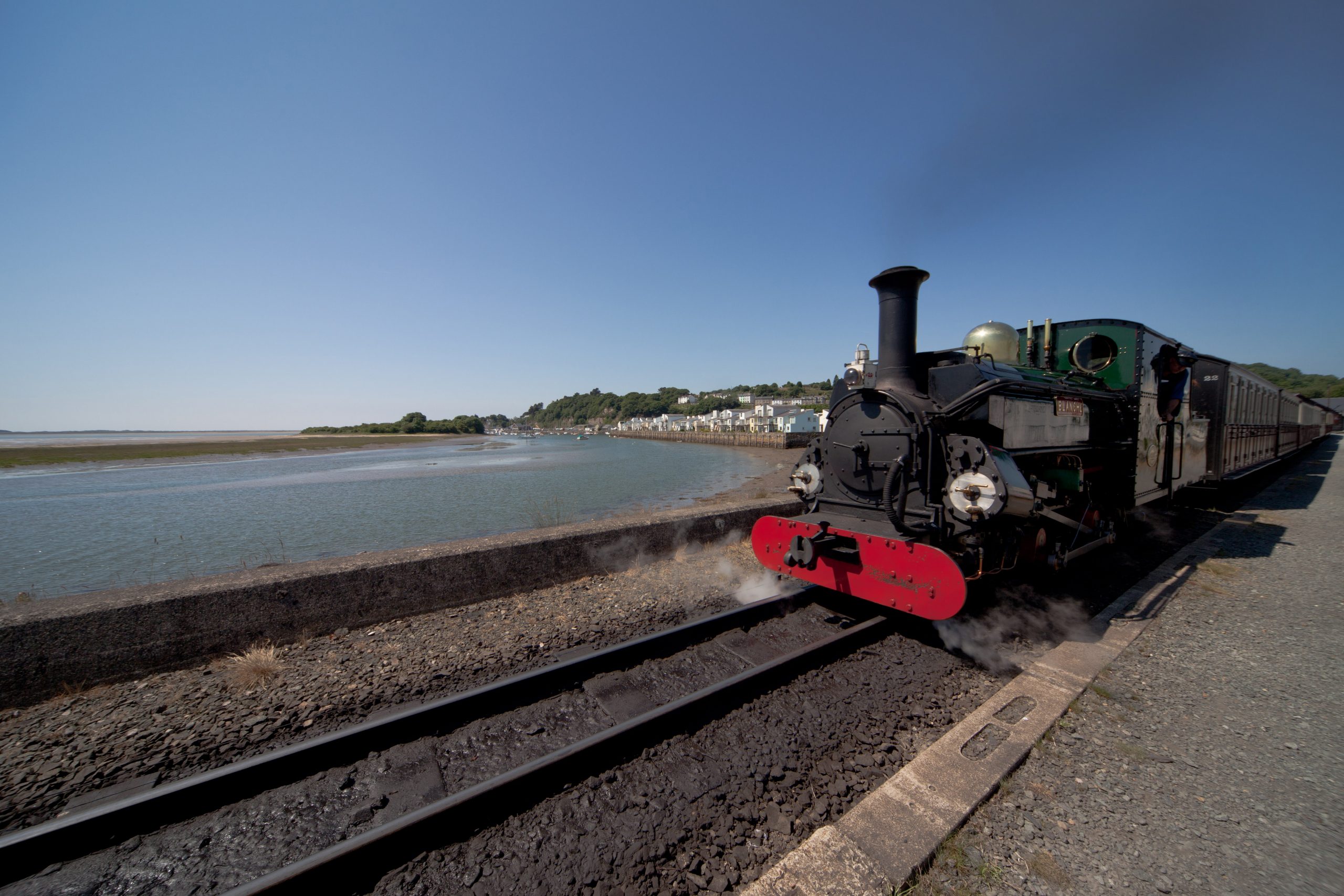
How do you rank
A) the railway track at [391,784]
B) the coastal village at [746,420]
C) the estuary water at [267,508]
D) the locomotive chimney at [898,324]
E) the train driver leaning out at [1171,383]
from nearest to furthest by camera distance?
1. the railway track at [391,784]
2. the locomotive chimney at [898,324]
3. the train driver leaning out at [1171,383]
4. the estuary water at [267,508]
5. the coastal village at [746,420]

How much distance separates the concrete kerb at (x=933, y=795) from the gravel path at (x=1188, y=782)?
0.08 meters

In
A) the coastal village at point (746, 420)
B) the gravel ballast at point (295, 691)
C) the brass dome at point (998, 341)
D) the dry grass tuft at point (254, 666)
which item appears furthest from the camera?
the coastal village at point (746, 420)

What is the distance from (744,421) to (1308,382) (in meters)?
92.9

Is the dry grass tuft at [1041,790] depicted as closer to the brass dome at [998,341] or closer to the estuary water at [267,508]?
the brass dome at [998,341]

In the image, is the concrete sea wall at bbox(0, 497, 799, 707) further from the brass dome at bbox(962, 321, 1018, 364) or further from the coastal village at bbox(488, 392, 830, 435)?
the coastal village at bbox(488, 392, 830, 435)

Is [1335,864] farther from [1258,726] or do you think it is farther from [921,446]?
[921,446]

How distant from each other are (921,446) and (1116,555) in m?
4.87

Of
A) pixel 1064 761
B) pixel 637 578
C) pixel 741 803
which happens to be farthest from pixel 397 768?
pixel 1064 761

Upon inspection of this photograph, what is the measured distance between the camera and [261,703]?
3410 millimetres

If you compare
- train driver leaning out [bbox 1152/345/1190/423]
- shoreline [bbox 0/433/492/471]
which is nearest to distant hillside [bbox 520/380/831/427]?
shoreline [bbox 0/433/492/471]

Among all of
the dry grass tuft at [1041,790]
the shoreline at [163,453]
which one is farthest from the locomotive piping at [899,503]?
the shoreline at [163,453]

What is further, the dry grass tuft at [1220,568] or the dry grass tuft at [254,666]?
the dry grass tuft at [1220,568]

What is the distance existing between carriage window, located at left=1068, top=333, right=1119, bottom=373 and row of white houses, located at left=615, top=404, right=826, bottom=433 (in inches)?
1797

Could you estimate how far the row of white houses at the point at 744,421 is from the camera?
70.0 meters
